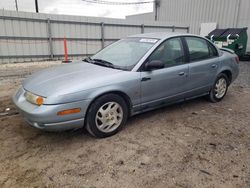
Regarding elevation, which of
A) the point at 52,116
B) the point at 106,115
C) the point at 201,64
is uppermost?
the point at 201,64

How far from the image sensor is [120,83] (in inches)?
129

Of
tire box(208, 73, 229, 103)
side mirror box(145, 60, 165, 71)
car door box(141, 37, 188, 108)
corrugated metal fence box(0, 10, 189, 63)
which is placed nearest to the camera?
side mirror box(145, 60, 165, 71)

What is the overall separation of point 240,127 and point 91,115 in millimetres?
2468

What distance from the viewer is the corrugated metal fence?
1052 centimetres

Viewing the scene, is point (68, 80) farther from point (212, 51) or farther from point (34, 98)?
point (212, 51)

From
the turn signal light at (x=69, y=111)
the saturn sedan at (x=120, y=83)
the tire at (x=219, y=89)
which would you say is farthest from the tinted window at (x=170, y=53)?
the turn signal light at (x=69, y=111)

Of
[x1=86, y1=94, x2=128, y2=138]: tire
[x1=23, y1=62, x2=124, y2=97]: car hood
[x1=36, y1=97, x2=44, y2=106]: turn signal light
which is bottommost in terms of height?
[x1=86, y1=94, x2=128, y2=138]: tire

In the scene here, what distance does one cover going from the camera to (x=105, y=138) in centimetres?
331

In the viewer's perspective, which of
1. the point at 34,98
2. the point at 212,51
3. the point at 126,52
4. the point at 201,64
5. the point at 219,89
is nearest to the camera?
the point at 34,98

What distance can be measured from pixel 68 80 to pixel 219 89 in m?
3.37

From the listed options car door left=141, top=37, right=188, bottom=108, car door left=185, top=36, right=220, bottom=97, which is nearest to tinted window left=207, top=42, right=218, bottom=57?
car door left=185, top=36, right=220, bottom=97

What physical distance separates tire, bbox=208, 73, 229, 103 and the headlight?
346 centimetres

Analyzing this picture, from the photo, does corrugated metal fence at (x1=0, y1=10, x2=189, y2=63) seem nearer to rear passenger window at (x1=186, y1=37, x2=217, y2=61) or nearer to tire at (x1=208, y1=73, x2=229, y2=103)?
rear passenger window at (x1=186, y1=37, x2=217, y2=61)

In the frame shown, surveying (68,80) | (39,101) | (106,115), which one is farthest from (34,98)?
(106,115)
